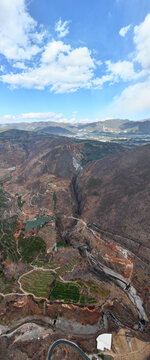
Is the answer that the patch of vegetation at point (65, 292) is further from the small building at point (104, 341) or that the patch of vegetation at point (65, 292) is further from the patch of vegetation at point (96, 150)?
the patch of vegetation at point (96, 150)

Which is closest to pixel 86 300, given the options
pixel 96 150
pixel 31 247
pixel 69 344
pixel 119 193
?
pixel 69 344

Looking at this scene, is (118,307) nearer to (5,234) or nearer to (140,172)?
(5,234)

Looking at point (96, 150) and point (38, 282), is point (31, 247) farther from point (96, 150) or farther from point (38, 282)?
point (96, 150)

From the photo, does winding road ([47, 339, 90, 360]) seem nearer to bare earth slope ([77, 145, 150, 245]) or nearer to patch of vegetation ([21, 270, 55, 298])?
patch of vegetation ([21, 270, 55, 298])

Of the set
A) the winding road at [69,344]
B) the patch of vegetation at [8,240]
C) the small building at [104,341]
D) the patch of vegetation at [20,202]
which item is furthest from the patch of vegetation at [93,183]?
the winding road at [69,344]

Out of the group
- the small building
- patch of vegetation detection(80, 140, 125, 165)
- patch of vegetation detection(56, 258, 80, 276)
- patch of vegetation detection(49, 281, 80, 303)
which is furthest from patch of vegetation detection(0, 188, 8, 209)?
the small building
